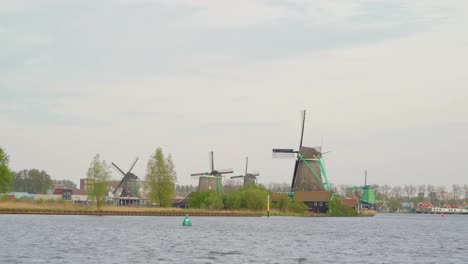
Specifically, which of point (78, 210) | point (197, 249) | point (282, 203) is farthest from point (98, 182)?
point (197, 249)

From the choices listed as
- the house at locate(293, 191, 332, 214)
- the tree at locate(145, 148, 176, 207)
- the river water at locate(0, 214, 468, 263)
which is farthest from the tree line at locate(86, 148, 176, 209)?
the river water at locate(0, 214, 468, 263)

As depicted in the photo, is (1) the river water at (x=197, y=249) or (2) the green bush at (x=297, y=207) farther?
(2) the green bush at (x=297, y=207)

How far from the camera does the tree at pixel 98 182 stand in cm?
12569

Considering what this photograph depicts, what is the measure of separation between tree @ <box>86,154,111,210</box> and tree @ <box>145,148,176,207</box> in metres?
11.1

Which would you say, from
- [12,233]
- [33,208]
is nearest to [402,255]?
[12,233]

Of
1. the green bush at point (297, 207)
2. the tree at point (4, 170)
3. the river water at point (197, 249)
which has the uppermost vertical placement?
the tree at point (4, 170)

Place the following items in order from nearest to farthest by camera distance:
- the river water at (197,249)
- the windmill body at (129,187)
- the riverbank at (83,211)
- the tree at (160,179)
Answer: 1. the river water at (197,249)
2. the riverbank at (83,211)
3. the tree at (160,179)
4. the windmill body at (129,187)

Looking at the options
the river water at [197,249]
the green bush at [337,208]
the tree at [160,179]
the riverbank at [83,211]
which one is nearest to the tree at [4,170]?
the riverbank at [83,211]

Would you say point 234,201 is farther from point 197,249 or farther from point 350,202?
point 197,249

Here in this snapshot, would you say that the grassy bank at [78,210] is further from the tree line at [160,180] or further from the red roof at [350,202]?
the red roof at [350,202]

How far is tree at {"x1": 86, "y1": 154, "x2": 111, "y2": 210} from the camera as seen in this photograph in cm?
12569

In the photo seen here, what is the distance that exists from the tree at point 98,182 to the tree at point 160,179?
11.1 m

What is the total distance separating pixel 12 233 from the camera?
2419 inches

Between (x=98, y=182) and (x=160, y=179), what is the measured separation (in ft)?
50.5
